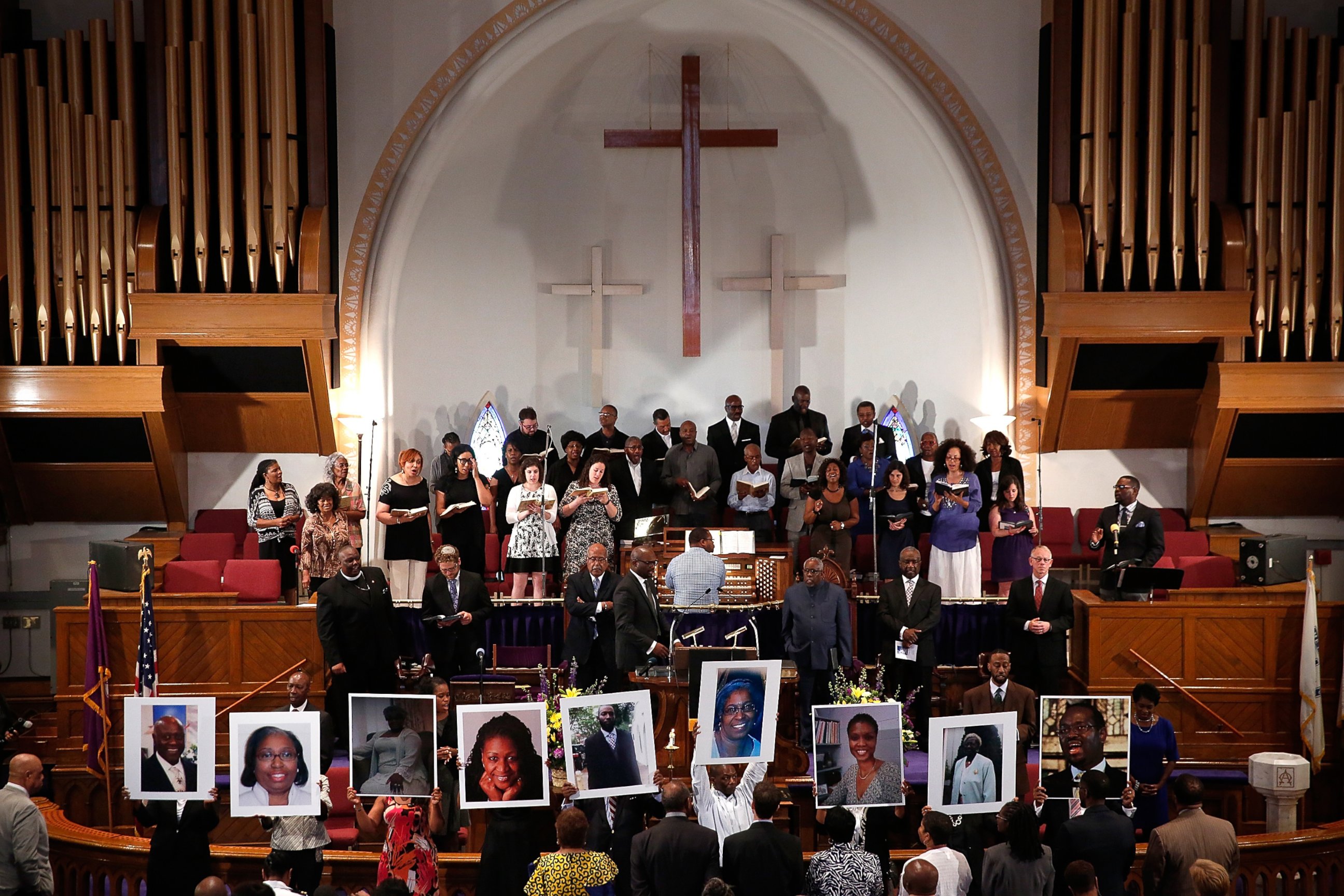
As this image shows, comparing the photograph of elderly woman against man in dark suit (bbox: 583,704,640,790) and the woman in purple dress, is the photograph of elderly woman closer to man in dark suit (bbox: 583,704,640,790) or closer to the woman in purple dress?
man in dark suit (bbox: 583,704,640,790)

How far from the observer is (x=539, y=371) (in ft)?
47.7

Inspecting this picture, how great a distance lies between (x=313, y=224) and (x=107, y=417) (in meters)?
2.26

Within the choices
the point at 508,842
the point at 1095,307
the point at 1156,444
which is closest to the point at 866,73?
the point at 1095,307

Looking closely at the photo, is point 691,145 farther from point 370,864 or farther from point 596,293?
point 370,864

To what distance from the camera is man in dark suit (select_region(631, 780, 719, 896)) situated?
6418mm

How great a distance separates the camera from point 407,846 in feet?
22.9

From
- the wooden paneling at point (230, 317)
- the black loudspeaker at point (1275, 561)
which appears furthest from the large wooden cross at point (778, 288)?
the black loudspeaker at point (1275, 561)

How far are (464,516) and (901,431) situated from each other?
4.52 metres

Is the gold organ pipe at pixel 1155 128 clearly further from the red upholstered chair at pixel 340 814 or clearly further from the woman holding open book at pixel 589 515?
the red upholstered chair at pixel 340 814

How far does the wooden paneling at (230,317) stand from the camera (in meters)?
11.9

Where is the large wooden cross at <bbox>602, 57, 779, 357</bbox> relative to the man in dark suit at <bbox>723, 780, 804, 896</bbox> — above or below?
above

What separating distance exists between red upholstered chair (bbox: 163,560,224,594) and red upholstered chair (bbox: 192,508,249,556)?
2.14m

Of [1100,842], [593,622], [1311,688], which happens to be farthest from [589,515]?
[1100,842]

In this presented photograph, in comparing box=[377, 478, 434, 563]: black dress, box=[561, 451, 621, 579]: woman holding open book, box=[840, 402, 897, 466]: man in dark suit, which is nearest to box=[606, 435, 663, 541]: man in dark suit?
box=[561, 451, 621, 579]: woman holding open book
